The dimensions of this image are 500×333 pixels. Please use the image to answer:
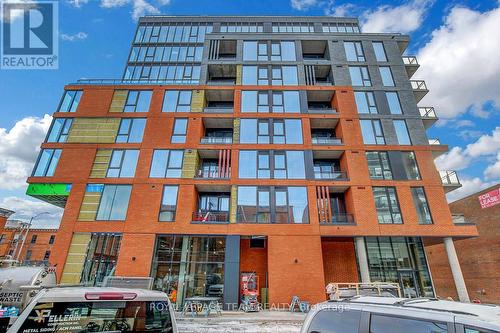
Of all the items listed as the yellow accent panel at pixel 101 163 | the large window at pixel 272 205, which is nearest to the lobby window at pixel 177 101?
the yellow accent panel at pixel 101 163

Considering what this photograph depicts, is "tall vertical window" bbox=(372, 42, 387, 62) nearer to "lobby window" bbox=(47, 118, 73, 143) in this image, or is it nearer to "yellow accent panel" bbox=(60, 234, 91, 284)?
"lobby window" bbox=(47, 118, 73, 143)

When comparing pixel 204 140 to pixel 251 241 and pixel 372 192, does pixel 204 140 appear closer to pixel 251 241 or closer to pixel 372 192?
pixel 251 241

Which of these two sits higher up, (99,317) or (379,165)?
(379,165)

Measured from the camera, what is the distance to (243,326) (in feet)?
35.2

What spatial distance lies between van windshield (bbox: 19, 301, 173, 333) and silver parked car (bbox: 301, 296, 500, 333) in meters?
2.28

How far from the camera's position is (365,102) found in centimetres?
2106

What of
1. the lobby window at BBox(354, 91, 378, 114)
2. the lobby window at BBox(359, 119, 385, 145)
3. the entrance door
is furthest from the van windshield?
the lobby window at BBox(354, 91, 378, 114)

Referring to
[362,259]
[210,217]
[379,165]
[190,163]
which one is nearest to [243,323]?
[210,217]

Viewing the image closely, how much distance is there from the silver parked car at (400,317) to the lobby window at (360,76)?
21818 mm

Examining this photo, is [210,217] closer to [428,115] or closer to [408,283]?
[408,283]

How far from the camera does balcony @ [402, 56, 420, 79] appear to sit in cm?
2289

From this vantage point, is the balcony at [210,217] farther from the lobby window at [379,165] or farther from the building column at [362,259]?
the lobby window at [379,165]

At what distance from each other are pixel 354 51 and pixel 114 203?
81.2 feet

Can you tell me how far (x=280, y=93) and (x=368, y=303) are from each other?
20142 millimetres
